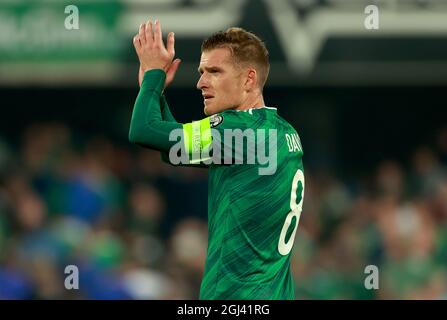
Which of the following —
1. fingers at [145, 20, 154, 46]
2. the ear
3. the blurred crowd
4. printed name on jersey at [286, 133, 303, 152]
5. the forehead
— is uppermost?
the blurred crowd

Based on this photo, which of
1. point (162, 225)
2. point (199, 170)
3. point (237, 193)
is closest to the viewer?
point (237, 193)

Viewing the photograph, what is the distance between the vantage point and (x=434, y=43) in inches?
437

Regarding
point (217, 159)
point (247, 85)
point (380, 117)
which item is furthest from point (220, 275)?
point (380, 117)

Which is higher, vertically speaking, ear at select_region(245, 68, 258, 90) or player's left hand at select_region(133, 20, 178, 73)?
player's left hand at select_region(133, 20, 178, 73)

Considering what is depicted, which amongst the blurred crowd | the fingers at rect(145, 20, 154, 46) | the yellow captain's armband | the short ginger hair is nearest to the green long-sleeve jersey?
the yellow captain's armband

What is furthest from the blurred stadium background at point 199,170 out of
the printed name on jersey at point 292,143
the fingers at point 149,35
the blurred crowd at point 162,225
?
the fingers at point 149,35

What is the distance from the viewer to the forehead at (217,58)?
4820 mm

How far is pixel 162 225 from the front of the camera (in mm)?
10977

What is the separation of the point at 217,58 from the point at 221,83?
0.39ft

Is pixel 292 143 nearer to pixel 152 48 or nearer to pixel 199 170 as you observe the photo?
pixel 152 48

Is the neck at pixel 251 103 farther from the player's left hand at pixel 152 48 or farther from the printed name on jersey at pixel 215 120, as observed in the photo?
the player's left hand at pixel 152 48

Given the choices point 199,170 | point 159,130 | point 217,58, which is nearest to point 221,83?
point 217,58

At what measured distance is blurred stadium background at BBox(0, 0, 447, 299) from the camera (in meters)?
10.1

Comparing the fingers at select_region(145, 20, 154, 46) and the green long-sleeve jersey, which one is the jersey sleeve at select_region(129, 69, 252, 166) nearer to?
the green long-sleeve jersey
